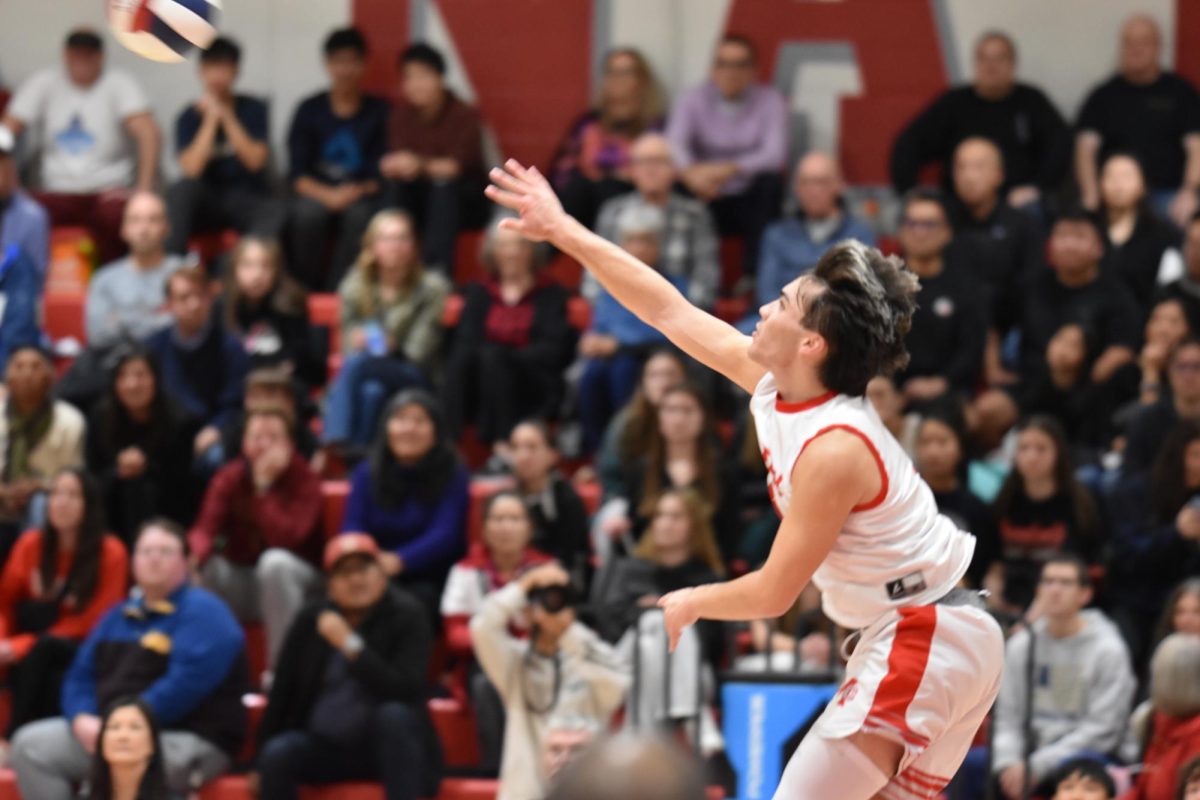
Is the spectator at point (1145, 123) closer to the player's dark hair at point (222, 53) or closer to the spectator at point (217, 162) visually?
the spectator at point (217, 162)

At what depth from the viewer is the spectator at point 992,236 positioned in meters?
10.8

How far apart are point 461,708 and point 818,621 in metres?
1.68

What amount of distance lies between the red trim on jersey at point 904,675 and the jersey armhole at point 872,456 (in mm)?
310

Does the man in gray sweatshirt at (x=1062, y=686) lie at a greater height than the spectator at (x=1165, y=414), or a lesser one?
lesser

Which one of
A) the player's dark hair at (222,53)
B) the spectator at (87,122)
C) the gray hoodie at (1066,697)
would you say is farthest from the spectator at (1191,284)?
the spectator at (87,122)

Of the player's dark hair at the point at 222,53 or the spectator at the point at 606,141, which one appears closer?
the spectator at the point at 606,141

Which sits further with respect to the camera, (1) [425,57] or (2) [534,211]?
(1) [425,57]

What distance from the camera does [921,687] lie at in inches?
178

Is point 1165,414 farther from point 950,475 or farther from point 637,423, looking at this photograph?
point 637,423

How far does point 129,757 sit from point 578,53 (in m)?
6.36

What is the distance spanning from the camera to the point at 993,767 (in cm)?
801

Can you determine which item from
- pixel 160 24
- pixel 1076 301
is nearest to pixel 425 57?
pixel 1076 301

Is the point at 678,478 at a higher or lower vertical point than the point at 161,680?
higher

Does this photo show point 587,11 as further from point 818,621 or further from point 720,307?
point 818,621
